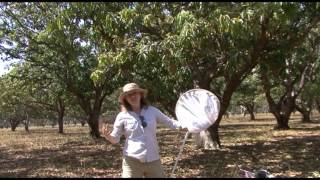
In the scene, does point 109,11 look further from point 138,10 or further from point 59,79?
point 59,79

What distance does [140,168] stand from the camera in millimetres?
5656

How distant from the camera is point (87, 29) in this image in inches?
502

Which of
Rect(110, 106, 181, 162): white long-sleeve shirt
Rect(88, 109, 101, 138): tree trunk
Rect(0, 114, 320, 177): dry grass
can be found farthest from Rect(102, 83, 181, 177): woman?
Rect(88, 109, 101, 138): tree trunk

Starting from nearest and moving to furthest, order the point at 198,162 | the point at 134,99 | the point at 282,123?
1. the point at 134,99
2. the point at 198,162
3. the point at 282,123

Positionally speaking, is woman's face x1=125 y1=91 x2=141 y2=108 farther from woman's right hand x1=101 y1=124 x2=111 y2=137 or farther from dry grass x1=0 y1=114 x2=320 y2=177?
dry grass x1=0 y1=114 x2=320 y2=177

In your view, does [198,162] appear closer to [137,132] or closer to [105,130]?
[137,132]

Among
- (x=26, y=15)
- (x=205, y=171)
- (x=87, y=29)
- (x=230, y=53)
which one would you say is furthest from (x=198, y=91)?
(x=26, y=15)

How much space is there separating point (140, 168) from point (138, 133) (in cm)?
38

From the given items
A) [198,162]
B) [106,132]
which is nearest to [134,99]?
[106,132]

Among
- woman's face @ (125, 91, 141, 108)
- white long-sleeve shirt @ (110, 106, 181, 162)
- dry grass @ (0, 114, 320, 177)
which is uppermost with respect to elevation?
woman's face @ (125, 91, 141, 108)

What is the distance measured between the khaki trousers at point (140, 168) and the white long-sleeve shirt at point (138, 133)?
0.21 ft

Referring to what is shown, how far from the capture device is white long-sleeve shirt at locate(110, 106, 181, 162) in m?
5.60

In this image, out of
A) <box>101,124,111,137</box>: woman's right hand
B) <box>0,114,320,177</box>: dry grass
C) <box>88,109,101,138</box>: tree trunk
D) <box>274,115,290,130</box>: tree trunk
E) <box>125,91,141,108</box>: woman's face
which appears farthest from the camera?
<box>274,115,290,130</box>: tree trunk

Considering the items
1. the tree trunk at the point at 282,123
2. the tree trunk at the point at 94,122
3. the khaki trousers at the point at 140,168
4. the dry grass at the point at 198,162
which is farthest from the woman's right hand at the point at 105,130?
the tree trunk at the point at 282,123
